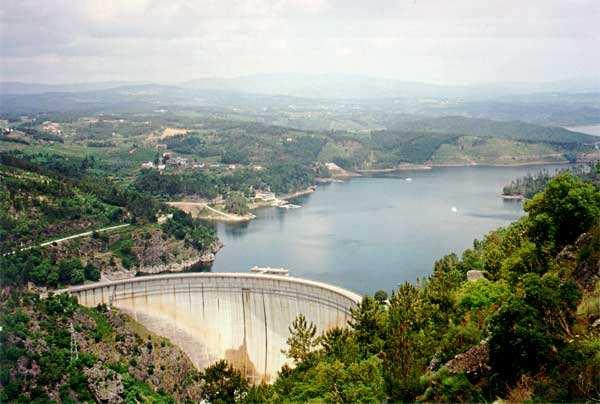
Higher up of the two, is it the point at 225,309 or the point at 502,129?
the point at 225,309

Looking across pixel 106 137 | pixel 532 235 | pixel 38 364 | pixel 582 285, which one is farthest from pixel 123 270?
pixel 106 137

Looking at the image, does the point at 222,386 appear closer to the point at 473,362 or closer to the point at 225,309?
the point at 225,309

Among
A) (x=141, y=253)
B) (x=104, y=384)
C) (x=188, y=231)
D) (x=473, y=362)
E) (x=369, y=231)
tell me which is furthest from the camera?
(x=369, y=231)

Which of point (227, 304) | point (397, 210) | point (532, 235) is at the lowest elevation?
point (397, 210)

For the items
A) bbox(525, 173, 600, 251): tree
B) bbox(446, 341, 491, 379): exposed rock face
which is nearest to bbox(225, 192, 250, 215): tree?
bbox(525, 173, 600, 251): tree

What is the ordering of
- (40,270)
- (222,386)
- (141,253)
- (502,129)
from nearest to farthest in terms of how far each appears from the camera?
(222,386)
(40,270)
(141,253)
(502,129)

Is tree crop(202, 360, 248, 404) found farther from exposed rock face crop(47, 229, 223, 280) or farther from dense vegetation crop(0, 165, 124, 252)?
dense vegetation crop(0, 165, 124, 252)

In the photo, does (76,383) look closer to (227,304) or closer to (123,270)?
(227,304)

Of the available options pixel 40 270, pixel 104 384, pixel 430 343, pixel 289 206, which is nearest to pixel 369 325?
pixel 430 343

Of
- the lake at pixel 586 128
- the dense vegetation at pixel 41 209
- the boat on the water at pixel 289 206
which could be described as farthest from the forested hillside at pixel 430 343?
the lake at pixel 586 128
